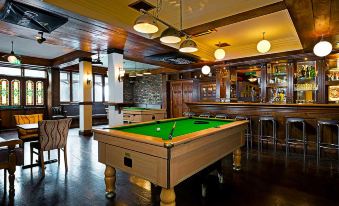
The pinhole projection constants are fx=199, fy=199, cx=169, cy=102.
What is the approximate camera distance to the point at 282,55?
651 centimetres

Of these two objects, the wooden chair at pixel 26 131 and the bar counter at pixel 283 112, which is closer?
the wooden chair at pixel 26 131

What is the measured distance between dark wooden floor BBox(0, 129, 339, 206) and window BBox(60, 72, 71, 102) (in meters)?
6.99

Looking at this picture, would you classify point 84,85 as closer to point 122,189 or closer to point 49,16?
point 49,16

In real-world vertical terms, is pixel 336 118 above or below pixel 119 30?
below

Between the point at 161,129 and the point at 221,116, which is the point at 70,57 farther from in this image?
the point at 161,129

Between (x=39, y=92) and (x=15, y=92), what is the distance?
942 millimetres

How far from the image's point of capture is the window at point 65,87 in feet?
33.2

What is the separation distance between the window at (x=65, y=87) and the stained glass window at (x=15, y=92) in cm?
175

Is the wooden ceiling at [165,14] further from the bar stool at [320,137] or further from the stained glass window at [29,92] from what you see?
the stained glass window at [29,92]

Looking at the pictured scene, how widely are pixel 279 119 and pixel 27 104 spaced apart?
10.2 metres

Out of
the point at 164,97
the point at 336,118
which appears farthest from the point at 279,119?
the point at 164,97

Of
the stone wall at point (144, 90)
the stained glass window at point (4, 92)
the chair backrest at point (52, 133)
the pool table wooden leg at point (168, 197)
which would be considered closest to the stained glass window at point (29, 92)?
the stained glass window at point (4, 92)

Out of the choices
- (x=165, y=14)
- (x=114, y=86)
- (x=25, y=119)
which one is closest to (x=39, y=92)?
(x=25, y=119)

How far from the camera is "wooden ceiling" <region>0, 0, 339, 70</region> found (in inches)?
130
